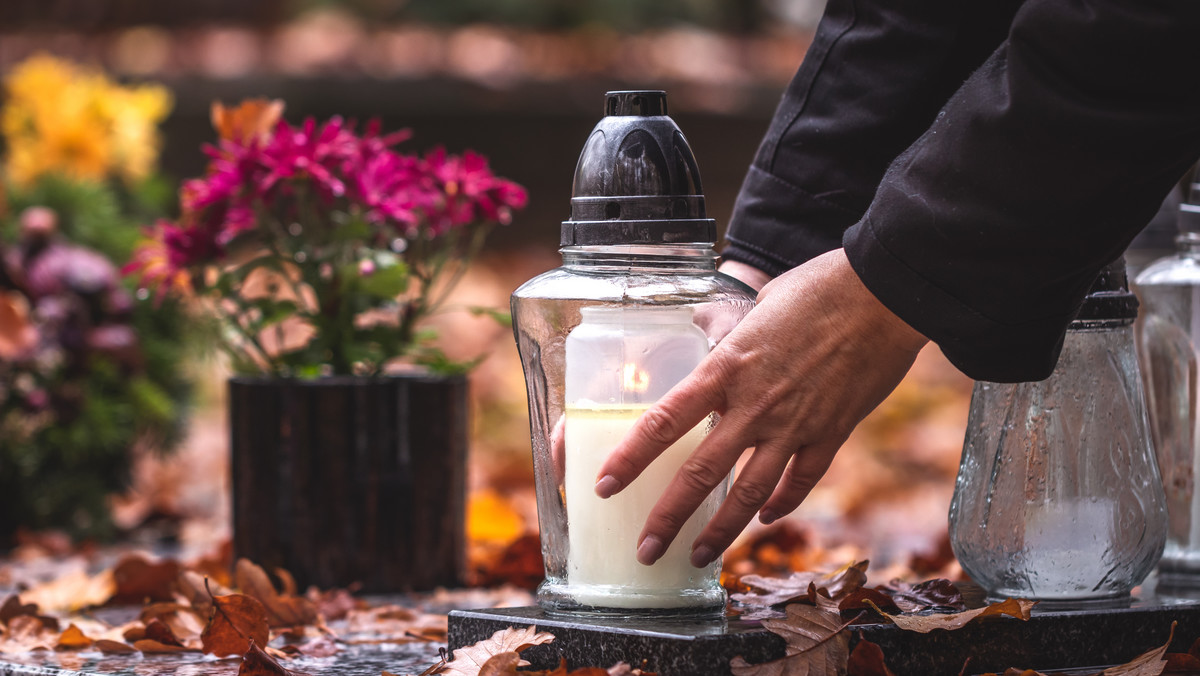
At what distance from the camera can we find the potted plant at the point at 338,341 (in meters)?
1.74

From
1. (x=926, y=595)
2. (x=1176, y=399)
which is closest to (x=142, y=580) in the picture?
(x=926, y=595)

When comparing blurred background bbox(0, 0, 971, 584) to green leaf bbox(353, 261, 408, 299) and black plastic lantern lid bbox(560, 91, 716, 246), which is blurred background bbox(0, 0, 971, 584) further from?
black plastic lantern lid bbox(560, 91, 716, 246)

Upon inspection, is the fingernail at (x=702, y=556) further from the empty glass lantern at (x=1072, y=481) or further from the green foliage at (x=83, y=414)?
the green foliage at (x=83, y=414)

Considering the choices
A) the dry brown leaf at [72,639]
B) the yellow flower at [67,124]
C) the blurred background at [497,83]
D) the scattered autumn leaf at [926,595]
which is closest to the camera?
the scattered autumn leaf at [926,595]

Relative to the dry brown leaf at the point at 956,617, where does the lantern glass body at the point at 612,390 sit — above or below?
above

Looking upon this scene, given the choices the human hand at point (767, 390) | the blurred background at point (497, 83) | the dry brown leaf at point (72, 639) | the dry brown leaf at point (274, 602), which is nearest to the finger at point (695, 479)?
the human hand at point (767, 390)

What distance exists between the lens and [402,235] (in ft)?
6.09

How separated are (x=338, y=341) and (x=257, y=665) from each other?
29.8 inches

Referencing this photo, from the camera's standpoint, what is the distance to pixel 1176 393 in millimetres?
1442

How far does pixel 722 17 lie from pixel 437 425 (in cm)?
527

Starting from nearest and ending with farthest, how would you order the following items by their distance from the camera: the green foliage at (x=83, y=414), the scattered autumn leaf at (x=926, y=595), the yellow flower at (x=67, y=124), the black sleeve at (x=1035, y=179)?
the black sleeve at (x=1035, y=179)
the scattered autumn leaf at (x=926, y=595)
the green foliage at (x=83, y=414)
the yellow flower at (x=67, y=124)

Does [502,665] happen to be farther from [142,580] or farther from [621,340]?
[142,580]

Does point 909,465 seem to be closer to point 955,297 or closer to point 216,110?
point 216,110

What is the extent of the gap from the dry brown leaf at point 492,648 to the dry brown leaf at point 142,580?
0.79 meters
